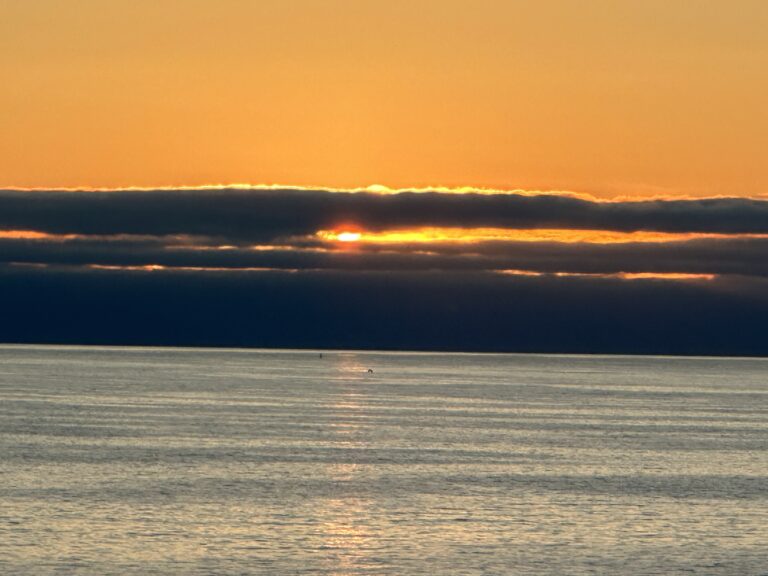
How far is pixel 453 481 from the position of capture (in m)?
76.9

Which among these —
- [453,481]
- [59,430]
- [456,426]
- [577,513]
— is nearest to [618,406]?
[456,426]

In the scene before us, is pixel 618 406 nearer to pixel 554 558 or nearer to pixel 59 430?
pixel 59 430

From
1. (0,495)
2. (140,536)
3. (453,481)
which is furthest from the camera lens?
(453,481)

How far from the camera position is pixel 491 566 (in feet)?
165

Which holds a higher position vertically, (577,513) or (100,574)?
(577,513)

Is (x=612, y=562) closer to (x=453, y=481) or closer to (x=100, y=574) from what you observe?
(x=100, y=574)

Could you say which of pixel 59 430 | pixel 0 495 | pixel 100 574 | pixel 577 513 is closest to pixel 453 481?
pixel 577 513

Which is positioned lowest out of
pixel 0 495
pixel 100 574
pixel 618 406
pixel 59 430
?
pixel 100 574

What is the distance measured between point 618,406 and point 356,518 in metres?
129

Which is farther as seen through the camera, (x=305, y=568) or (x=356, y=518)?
(x=356, y=518)

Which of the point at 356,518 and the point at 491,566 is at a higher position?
the point at 356,518

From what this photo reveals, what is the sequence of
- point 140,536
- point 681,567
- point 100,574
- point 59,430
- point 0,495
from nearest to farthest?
point 100,574 < point 681,567 < point 140,536 < point 0,495 < point 59,430

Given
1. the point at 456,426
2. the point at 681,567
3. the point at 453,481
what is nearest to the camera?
the point at 681,567

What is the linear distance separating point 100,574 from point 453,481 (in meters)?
32.3
